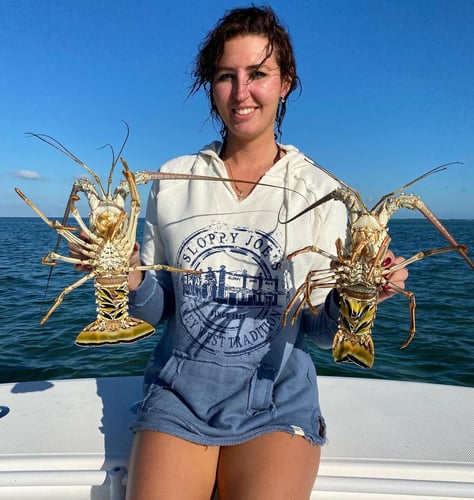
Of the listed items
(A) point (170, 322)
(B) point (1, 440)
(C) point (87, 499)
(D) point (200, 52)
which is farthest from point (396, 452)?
(D) point (200, 52)

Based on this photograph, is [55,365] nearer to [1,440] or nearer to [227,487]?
[1,440]

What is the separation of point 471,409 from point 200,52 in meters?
2.86

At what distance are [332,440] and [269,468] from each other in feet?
2.31

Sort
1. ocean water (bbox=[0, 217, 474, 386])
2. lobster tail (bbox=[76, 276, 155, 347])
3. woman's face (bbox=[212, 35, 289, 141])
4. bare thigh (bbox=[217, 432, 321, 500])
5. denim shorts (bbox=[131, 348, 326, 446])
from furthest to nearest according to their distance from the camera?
ocean water (bbox=[0, 217, 474, 386]) < lobster tail (bbox=[76, 276, 155, 347]) < woman's face (bbox=[212, 35, 289, 141]) < denim shorts (bbox=[131, 348, 326, 446]) < bare thigh (bbox=[217, 432, 321, 500])

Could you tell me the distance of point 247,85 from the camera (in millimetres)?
2240

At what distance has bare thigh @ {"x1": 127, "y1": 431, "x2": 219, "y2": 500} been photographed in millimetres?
1798

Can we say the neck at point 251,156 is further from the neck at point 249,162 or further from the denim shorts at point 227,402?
the denim shorts at point 227,402

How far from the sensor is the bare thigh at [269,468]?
176 centimetres

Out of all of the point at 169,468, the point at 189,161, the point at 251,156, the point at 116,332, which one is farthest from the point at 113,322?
the point at 251,156

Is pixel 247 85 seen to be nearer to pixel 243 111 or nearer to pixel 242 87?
pixel 242 87

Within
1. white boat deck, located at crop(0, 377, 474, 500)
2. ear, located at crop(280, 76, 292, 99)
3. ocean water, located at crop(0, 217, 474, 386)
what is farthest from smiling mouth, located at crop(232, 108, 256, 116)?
ocean water, located at crop(0, 217, 474, 386)

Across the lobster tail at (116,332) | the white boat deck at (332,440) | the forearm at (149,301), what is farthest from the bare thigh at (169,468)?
the forearm at (149,301)

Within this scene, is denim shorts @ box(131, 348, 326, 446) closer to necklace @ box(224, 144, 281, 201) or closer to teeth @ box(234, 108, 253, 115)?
necklace @ box(224, 144, 281, 201)

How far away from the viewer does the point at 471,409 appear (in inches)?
107
